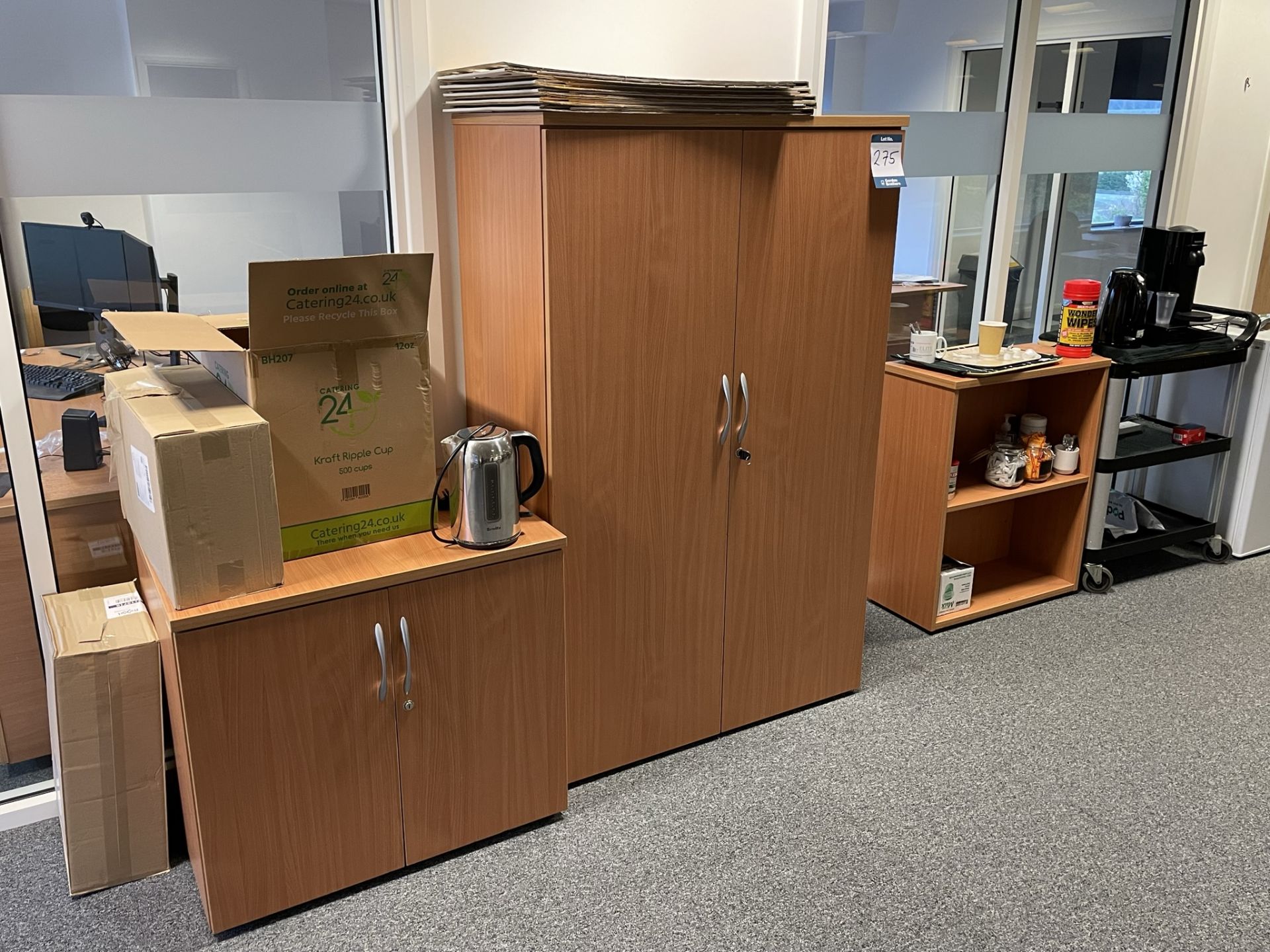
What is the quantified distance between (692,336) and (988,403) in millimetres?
1729

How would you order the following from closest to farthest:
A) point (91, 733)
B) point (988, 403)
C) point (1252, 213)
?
point (91, 733) < point (988, 403) < point (1252, 213)

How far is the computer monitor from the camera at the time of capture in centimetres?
213

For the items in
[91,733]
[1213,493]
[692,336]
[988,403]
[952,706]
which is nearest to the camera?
[91,733]

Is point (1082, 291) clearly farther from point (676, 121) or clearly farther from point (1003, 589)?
point (676, 121)

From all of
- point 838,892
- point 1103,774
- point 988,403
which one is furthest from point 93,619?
point 988,403

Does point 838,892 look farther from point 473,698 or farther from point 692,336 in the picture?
point 692,336

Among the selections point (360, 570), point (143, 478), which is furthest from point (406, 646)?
point (143, 478)

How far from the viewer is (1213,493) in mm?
3949

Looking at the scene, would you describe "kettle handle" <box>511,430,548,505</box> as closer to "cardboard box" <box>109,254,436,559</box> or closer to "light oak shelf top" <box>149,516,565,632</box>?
"light oak shelf top" <box>149,516,565,632</box>

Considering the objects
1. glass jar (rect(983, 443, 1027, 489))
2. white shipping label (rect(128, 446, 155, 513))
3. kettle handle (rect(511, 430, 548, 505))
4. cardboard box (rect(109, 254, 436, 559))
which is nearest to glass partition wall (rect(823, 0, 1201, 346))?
glass jar (rect(983, 443, 1027, 489))

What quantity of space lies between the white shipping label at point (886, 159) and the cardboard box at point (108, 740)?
195 cm

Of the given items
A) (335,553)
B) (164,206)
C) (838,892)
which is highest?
(164,206)

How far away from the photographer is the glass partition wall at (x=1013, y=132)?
3.37m

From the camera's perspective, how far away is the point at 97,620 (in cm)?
217
